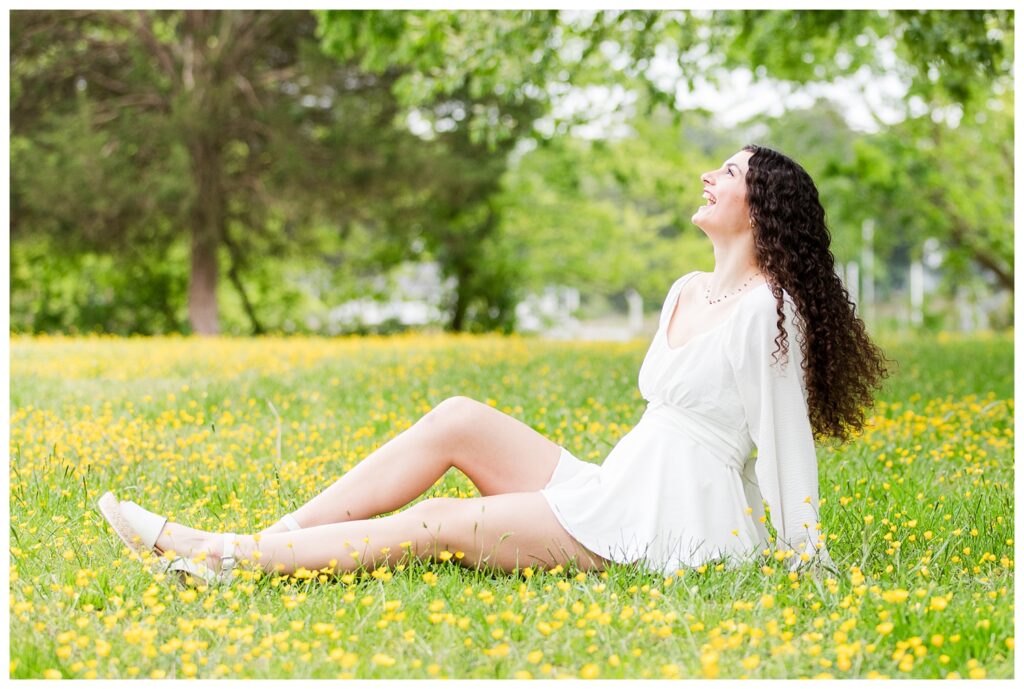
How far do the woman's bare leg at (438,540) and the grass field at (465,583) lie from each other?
66 millimetres

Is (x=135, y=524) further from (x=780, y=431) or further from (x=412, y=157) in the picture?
(x=412, y=157)

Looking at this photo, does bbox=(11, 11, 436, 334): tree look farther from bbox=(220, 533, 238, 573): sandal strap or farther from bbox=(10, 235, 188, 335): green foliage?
bbox=(220, 533, 238, 573): sandal strap

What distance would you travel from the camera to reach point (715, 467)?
143 inches

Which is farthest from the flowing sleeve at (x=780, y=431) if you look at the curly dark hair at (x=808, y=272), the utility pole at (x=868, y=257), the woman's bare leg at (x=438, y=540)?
the utility pole at (x=868, y=257)

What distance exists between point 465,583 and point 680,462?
801mm

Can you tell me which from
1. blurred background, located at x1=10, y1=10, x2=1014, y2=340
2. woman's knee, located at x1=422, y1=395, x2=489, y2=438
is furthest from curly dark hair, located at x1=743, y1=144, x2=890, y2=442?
blurred background, located at x1=10, y1=10, x2=1014, y2=340

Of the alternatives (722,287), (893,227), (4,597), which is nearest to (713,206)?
(722,287)

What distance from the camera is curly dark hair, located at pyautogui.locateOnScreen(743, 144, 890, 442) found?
3723 millimetres

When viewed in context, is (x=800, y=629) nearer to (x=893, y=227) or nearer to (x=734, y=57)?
(x=734, y=57)

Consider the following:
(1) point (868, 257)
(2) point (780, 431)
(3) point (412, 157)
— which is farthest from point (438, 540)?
(1) point (868, 257)

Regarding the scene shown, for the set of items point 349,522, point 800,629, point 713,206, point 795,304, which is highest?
point 713,206

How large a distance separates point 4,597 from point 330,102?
14.9m

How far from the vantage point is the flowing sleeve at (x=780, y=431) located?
355cm

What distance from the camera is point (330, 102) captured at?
690 inches
